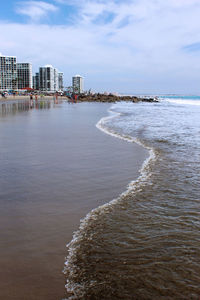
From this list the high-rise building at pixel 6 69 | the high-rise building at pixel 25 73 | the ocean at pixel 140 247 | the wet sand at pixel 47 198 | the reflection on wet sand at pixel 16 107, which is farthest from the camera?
the high-rise building at pixel 25 73

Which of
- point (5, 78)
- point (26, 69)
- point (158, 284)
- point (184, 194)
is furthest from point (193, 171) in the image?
point (26, 69)

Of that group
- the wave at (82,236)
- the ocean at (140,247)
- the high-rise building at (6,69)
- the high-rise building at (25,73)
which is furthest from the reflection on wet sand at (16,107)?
the high-rise building at (25,73)

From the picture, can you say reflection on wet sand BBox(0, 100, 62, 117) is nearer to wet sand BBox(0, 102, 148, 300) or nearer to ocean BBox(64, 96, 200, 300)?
wet sand BBox(0, 102, 148, 300)

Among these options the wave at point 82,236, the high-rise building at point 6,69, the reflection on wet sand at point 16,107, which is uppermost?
the high-rise building at point 6,69

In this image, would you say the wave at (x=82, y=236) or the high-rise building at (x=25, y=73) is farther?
the high-rise building at (x=25, y=73)

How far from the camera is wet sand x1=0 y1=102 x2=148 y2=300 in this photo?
286cm

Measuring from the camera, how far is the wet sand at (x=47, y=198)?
286 centimetres

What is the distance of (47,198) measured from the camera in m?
4.94

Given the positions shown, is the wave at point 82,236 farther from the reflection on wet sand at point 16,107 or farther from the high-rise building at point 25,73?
the high-rise building at point 25,73

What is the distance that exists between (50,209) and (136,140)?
24.7 feet

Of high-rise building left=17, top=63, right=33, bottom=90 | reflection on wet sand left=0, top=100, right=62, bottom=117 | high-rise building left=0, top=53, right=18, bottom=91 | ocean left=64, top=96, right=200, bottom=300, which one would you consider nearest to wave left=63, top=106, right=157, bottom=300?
ocean left=64, top=96, right=200, bottom=300

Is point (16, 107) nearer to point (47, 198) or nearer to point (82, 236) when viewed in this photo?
point (47, 198)

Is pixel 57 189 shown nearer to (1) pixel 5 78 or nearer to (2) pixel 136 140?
(2) pixel 136 140

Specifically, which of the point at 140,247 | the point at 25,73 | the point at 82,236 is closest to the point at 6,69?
the point at 25,73
